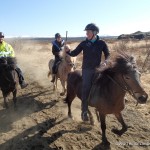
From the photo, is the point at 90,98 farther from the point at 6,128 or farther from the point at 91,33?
the point at 6,128

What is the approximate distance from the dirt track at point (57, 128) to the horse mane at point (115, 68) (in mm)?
1510

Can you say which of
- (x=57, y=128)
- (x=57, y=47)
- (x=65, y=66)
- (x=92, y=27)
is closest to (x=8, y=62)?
(x=65, y=66)

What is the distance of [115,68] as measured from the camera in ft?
21.3

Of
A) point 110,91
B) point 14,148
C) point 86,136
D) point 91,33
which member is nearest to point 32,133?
point 14,148

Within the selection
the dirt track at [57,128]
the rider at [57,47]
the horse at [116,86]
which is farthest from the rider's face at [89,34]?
the rider at [57,47]

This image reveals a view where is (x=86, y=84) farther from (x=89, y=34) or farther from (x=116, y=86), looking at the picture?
(x=89, y=34)

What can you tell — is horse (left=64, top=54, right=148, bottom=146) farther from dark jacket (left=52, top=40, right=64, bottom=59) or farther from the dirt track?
dark jacket (left=52, top=40, right=64, bottom=59)

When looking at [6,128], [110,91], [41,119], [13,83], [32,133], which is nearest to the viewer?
[110,91]

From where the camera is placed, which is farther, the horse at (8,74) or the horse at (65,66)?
the horse at (65,66)

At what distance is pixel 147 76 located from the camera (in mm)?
15898

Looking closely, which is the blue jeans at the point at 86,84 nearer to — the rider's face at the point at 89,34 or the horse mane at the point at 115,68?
the horse mane at the point at 115,68

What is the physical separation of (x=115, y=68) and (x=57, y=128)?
2.72 meters

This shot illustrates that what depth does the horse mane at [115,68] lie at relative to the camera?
6199 millimetres

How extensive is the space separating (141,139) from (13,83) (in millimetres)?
4859
